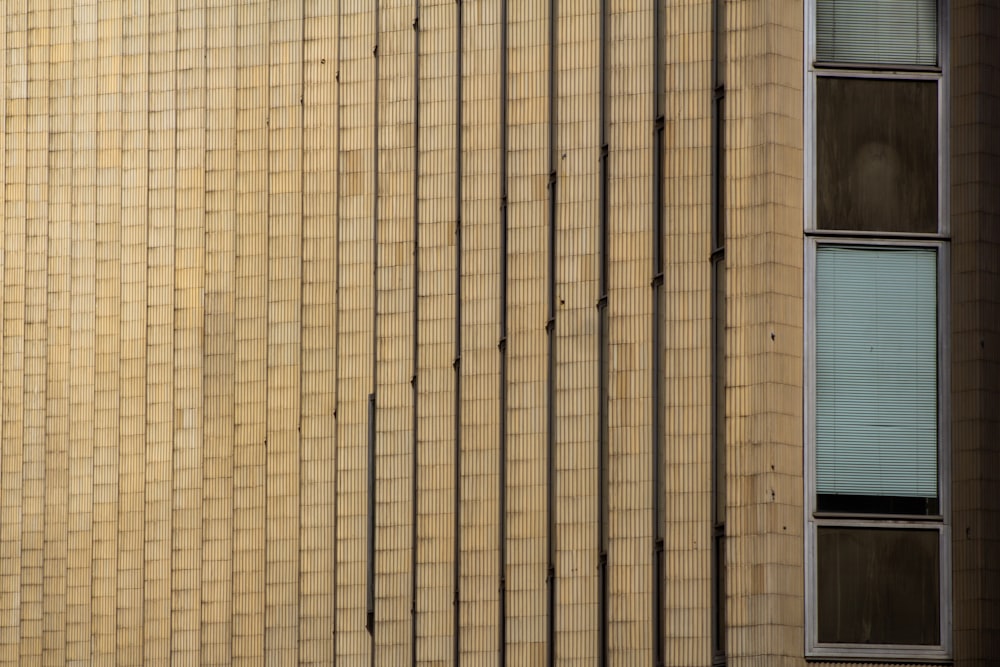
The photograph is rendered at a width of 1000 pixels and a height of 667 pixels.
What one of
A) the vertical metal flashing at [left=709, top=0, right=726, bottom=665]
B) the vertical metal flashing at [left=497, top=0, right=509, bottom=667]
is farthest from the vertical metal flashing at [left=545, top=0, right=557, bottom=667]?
the vertical metal flashing at [left=709, top=0, right=726, bottom=665]

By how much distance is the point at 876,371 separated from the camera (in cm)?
2594

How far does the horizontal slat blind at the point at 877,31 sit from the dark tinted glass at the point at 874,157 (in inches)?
15.4

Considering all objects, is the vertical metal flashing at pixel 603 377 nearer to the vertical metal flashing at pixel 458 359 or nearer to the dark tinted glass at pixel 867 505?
the vertical metal flashing at pixel 458 359

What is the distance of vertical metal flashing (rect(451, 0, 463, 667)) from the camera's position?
29219mm

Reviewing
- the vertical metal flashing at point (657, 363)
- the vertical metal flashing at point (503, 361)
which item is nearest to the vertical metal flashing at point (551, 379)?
the vertical metal flashing at point (503, 361)

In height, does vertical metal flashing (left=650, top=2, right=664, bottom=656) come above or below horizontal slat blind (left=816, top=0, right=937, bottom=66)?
below

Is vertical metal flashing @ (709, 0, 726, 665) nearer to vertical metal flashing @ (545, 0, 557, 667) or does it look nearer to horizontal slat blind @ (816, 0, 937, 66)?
horizontal slat blind @ (816, 0, 937, 66)

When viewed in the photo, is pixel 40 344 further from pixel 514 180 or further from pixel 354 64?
pixel 514 180

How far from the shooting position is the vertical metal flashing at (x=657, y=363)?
26.6 metres

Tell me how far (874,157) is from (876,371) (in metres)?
3.09

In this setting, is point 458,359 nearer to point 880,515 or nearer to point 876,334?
point 876,334

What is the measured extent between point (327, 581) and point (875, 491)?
994 centimetres

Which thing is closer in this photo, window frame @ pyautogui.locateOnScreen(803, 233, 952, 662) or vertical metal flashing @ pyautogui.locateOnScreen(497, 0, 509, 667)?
window frame @ pyautogui.locateOnScreen(803, 233, 952, 662)

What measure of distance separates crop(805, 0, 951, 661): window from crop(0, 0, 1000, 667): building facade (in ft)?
0.16
